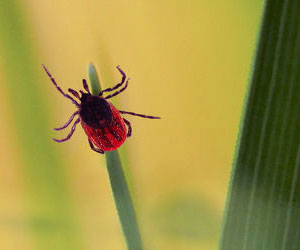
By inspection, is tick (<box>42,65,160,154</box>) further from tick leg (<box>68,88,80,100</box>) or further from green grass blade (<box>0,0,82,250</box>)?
green grass blade (<box>0,0,82,250</box>)

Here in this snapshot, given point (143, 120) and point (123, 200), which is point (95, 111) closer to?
point (143, 120)

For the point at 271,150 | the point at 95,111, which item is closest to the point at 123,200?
the point at 271,150

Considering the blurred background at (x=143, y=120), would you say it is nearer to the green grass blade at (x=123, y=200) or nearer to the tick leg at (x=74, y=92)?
the tick leg at (x=74, y=92)

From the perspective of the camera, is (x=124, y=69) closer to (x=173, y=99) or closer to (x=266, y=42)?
(x=173, y=99)

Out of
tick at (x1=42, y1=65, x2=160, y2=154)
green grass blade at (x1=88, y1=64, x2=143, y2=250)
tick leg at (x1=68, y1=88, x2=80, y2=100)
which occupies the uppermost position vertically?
tick leg at (x1=68, y1=88, x2=80, y2=100)

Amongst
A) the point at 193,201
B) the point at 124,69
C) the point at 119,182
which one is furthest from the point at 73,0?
the point at 119,182

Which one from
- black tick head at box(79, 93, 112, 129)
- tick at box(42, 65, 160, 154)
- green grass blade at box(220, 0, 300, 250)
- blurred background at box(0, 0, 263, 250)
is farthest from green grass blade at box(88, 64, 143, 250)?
black tick head at box(79, 93, 112, 129)
